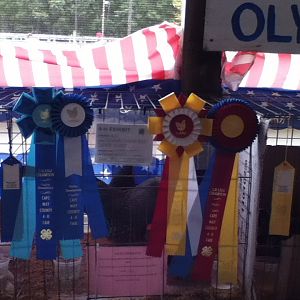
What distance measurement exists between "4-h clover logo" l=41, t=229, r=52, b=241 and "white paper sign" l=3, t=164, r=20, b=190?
14cm

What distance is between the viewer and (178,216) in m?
1.19

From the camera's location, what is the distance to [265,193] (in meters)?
1.34

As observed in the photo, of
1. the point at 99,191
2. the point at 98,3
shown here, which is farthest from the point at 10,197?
the point at 98,3

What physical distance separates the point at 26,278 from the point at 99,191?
36cm

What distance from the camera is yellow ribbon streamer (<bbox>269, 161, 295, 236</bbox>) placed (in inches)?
45.9

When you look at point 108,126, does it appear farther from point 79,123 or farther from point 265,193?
point 265,193

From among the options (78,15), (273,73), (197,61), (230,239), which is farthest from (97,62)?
(78,15)

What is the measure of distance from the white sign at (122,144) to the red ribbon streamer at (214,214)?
0.19 metres

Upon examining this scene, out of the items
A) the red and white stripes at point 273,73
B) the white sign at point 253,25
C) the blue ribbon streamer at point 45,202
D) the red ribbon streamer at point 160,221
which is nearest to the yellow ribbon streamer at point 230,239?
the red ribbon streamer at point 160,221

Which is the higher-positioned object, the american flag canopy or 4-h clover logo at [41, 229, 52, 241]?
the american flag canopy

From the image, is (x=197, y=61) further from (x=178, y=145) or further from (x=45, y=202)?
(x=45, y=202)

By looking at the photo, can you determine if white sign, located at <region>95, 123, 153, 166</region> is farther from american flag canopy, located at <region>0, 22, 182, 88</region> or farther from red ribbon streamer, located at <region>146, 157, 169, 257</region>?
american flag canopy, located at <region>0, 22, 182, 88</region>

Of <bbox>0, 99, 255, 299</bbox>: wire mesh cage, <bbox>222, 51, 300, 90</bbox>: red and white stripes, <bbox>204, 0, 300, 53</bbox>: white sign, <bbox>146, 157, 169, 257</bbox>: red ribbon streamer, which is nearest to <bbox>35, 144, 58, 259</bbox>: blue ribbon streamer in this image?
<bbox>0, 99, 255, 299</bbox>: wire mesh cage

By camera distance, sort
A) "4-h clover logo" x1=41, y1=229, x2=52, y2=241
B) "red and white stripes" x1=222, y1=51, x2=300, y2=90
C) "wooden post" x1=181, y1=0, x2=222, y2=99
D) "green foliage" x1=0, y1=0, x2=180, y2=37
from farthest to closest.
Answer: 1. "green foliage" x1=0, y1=0, x2=180, y2=37
2. "red and white stripes" x1=222, y1=51, x2=300, y2=90
3. "wooden post" x1=181, y1=0, x2=222, y2=99
4. "4-h clover logo" x1=41, y1=229, x2=52, y2=241
